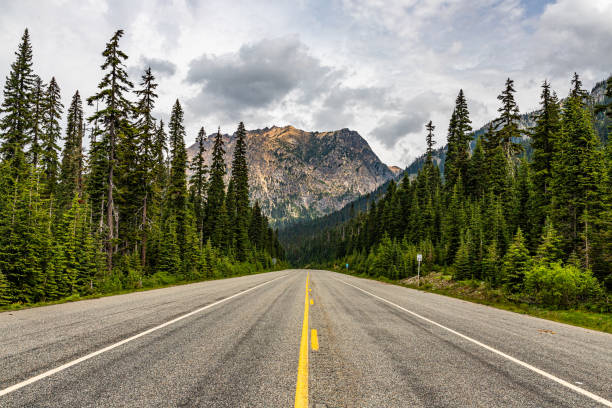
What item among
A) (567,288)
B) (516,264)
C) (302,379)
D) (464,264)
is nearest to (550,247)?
(516,264)

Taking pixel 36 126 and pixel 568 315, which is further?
pixel 36 126

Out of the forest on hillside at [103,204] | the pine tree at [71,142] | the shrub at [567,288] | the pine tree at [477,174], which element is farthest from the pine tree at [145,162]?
the pine tree at [477,174]

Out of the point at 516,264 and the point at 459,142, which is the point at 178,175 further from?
the point at 459,142

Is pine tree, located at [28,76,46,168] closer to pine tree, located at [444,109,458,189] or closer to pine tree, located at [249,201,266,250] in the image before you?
pine tree, located at [249,201,266,250]

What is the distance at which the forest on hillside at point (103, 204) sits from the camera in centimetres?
1256

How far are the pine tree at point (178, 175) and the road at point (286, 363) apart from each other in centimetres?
2620

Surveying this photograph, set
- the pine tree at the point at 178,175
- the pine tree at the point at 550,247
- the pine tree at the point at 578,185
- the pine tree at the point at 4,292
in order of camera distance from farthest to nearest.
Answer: the pine tree at the point at 178,175, the pine tree at the point at 550,247, the pine tree at the point at 578,185, the pine tree at the point at 4,292

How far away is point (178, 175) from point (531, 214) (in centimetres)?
3935

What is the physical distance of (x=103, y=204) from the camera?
96.4ft

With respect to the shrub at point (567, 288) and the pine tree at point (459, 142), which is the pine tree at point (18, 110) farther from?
the pine tree at point (459, 142)

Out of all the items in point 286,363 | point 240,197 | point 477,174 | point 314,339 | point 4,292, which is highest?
point 477,174

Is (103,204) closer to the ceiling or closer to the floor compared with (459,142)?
closer to the floor

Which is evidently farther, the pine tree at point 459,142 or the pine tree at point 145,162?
the pine tree at point 459,142

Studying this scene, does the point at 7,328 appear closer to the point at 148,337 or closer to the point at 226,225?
the point at 148,337
